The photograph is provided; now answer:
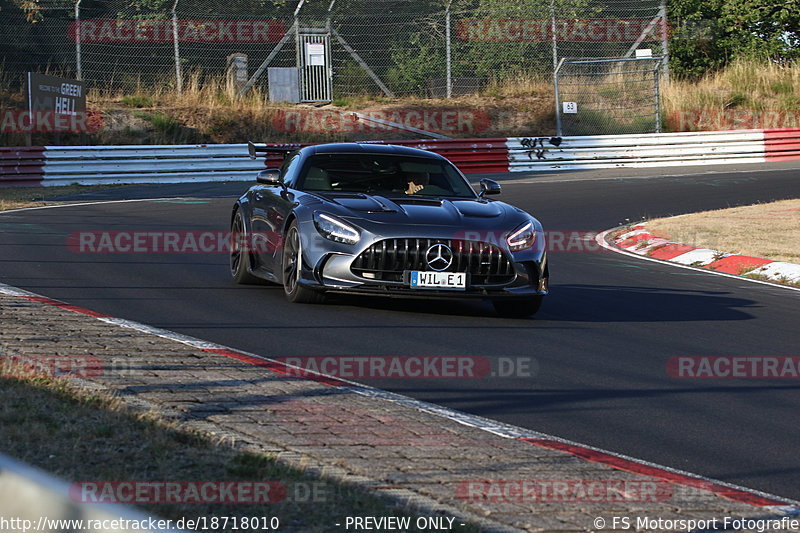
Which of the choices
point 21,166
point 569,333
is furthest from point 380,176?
point 21,166

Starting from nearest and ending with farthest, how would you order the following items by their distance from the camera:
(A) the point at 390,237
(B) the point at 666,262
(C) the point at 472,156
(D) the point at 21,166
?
(A) the point at 390,237
(B) the point at 666,262
(D) the point at 21,166
(C) the point at 472,156

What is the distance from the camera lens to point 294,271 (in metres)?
9.48

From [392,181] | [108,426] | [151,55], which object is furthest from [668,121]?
[108,426]

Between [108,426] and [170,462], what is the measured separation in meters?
0.55

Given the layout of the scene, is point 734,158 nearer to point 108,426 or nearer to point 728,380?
point 728,380

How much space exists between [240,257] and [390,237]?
236 cm

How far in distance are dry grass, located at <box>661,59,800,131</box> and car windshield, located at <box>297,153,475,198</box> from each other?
78.7 feet

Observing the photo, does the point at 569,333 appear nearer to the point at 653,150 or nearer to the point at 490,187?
the point at 490,187

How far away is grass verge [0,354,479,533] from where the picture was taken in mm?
Answer: 3900

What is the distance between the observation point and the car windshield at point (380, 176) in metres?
10.2
